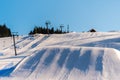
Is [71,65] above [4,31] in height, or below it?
below

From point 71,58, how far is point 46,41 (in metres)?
Answer: 38.2

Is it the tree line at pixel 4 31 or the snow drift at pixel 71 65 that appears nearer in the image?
the snow drift at pixel 71 65

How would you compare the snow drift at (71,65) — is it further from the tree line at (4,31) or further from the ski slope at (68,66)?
the tree line at (4,31)

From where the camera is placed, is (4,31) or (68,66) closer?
(68,66)

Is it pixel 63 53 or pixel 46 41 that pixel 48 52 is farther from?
→ pixel 46 41

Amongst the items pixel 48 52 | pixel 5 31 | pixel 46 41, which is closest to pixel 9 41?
pixel 46 41

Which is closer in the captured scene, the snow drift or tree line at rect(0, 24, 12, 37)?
the snow drift

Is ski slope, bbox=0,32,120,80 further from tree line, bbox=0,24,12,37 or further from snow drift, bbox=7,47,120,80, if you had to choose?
tree line, bbox=0,24,12,37

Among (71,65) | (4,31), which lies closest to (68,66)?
(71,65)

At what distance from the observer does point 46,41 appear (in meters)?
60.1

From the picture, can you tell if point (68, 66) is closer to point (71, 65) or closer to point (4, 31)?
point (71, 65)

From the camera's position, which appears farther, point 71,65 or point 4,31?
point 4,31

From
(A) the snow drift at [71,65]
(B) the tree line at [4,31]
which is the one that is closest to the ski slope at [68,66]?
(A) the snow drift at [71,65]

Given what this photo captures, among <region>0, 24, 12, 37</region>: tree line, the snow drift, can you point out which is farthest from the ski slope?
<region>0, 24, 12, 37</region>: tree line
